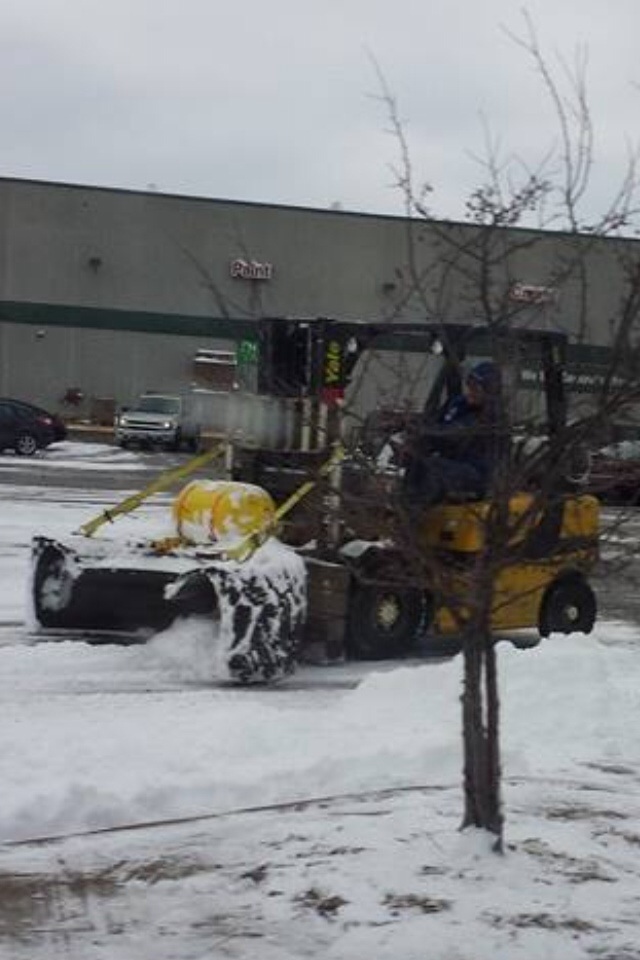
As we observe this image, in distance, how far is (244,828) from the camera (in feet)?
17.8

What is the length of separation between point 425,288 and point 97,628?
5437 millimetres

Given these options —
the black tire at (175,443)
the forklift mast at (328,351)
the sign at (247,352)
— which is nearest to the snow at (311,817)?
the forklift mast at (328,351)

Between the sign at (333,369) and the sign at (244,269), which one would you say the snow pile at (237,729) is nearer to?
the sign at (333,369)

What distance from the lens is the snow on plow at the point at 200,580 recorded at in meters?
8.33

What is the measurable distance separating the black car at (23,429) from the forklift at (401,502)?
27.5m

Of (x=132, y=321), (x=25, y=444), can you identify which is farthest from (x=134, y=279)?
(x=25, y=444)

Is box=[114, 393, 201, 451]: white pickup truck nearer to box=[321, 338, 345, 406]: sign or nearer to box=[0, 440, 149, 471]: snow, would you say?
box=[0, 440, 149, 471]: snow

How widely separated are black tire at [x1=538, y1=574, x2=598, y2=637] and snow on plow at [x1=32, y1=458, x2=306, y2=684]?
94.1 inches

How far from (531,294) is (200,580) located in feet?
13.5

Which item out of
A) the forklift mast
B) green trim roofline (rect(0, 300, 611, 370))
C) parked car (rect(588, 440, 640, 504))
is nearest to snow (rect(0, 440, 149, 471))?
green trim roofline (rect(0, 300, 611, 370))

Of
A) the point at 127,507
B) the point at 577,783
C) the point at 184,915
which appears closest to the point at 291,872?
the point at 184,915

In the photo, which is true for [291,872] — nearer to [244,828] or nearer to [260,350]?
[244,828]

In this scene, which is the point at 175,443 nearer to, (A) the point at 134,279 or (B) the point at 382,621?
(A) the point at 134,279

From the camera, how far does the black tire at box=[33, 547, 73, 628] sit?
30.7 feet
